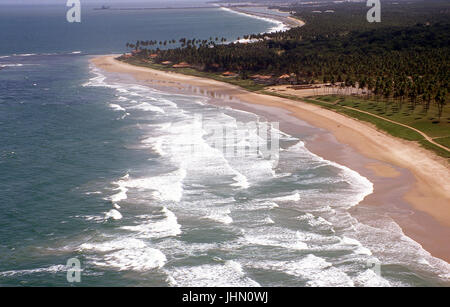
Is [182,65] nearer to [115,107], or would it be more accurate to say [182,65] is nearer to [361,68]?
[115,107]

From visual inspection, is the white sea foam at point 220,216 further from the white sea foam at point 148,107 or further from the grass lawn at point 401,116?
the white sea foam at point 148,107

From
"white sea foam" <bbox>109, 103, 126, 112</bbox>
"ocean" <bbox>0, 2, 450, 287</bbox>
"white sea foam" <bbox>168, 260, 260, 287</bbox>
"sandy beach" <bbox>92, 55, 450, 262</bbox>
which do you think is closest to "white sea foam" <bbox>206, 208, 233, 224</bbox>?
"ocean" <bbox>0, 2, 450, 287</bbox>

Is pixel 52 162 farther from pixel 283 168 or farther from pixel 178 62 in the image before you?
pixel 178 62

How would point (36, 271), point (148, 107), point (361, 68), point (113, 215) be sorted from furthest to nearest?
1. point (361, 68)
2. point (148, 107)
3. point (113, 215)
4. point (36, 271)

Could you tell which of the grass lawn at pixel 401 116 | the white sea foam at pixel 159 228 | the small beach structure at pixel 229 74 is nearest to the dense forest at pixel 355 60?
the small beach structure at pixel 229 74

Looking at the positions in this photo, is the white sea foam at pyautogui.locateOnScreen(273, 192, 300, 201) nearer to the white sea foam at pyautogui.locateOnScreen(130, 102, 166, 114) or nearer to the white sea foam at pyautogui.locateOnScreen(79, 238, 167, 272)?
the white sea foam at pyautogui.locateOnScreen(79, 238, 167, 272)
